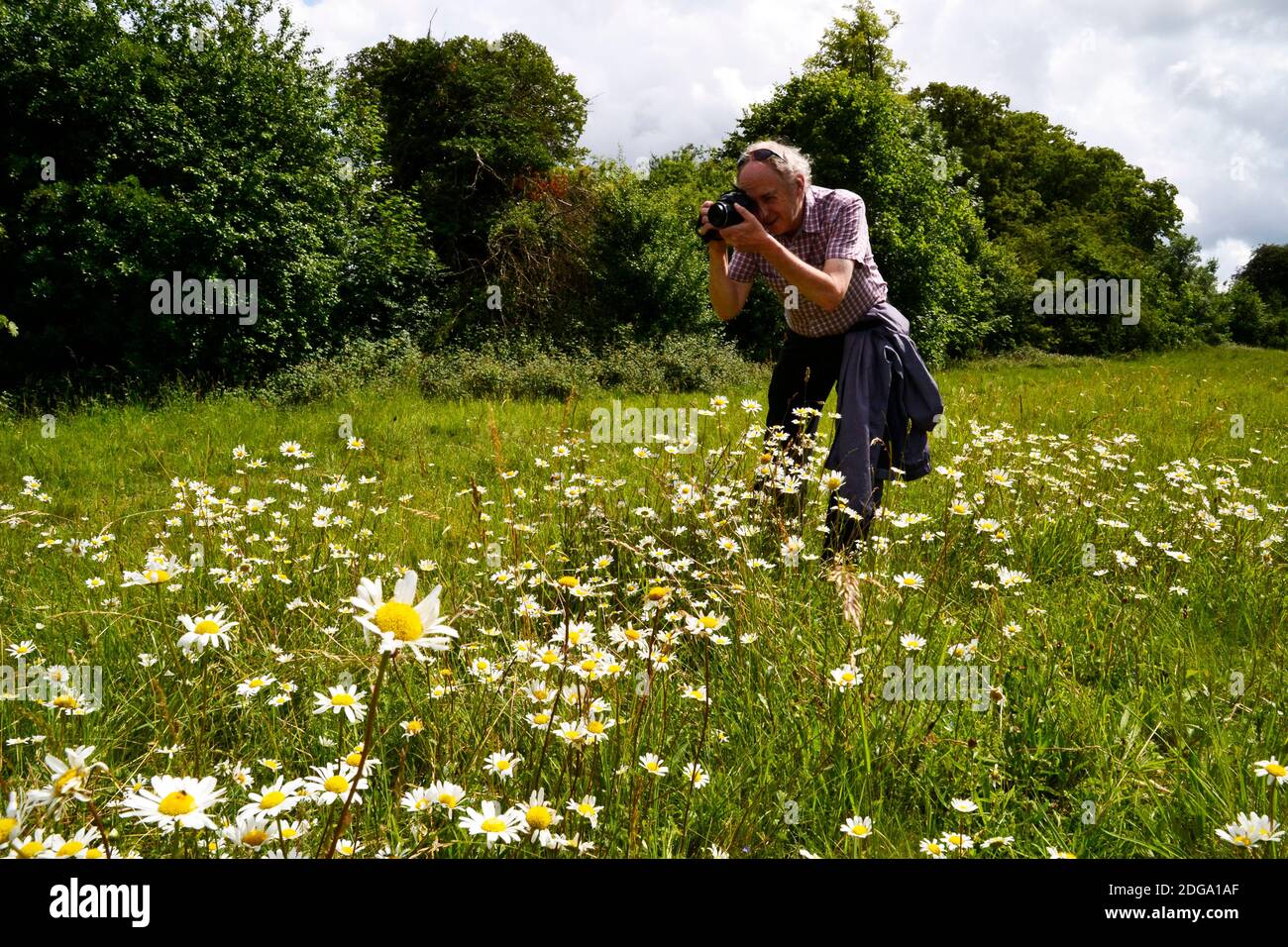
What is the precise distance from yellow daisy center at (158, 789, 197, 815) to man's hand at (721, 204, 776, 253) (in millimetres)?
2752

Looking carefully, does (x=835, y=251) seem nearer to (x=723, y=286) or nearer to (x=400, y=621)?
(x=723, y=286)

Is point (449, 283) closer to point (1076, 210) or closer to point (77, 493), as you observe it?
point (77, 493)

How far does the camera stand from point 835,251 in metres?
3.32

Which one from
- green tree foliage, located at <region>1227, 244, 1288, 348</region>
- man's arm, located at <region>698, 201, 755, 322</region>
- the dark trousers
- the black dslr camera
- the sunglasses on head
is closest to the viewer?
the black dslr camera

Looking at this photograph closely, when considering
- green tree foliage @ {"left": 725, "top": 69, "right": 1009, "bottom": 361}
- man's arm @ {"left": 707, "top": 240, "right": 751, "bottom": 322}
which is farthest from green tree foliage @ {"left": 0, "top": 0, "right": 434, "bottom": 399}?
green tree foliage @ {"left": 725, "top": 69, "right": 1009, "bottom": 361}

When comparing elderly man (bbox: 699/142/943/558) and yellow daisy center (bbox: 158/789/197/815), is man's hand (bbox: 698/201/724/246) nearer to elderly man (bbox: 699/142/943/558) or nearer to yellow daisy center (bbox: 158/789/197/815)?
elderly man (bbox: 699/142/943/558)

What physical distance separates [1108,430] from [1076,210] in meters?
35.9

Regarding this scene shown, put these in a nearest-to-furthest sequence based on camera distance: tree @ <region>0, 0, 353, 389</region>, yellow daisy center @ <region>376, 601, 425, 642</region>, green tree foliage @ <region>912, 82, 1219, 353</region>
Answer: yellow daisy center @ <region>376, 601, 425, 642</region>
tree @ <region>0, 0, 353, 389</region>
green tree foliage @ <region>912, 82, 1219, 353</region>

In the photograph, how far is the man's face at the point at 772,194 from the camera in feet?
11.3

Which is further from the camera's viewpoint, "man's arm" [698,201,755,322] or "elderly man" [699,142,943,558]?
"man's arm" [698,201,755,322]

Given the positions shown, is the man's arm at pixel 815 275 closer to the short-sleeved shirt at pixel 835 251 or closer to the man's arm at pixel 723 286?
→ the short-sleeved shirt at pixel 835 251

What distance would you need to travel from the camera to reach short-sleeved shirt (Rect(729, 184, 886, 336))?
11.0 feet

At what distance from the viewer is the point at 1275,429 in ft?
24.5

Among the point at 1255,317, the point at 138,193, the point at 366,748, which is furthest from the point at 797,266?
the point at 1255,317
